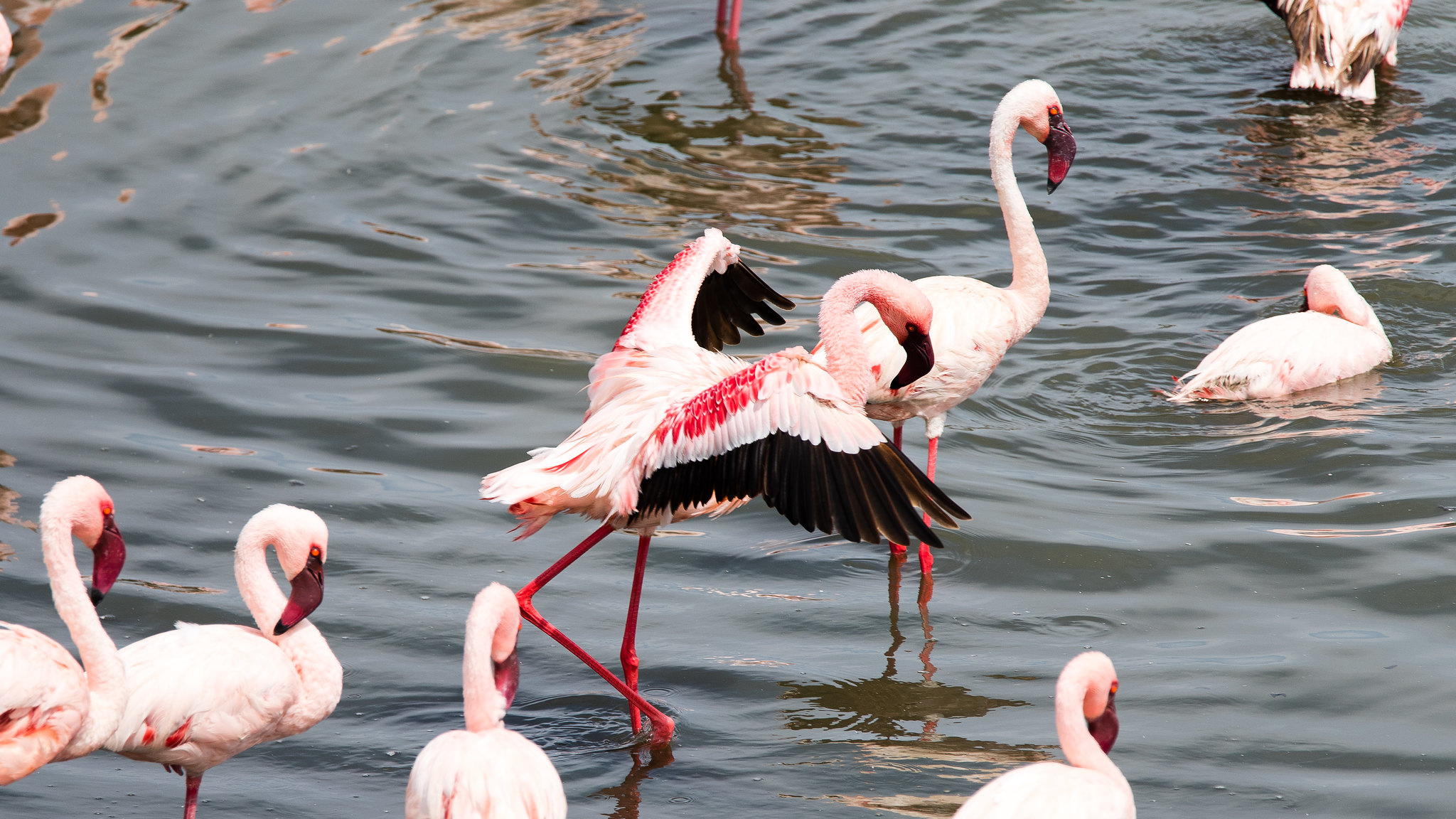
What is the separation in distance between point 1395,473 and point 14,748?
551cm

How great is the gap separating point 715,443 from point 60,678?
6.10 feet

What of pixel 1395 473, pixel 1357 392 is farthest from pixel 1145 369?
pixel 1395 473

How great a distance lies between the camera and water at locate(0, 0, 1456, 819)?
490cm

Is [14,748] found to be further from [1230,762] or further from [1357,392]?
[1357,392]

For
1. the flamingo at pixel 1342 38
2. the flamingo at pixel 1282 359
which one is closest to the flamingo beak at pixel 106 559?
the flamingo at pixel 1282 359

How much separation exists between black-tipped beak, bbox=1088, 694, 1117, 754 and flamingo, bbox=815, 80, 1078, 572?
2.14 meters

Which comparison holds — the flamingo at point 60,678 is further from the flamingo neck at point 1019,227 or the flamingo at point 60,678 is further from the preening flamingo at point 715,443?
the flamingo neck at point 1019,227

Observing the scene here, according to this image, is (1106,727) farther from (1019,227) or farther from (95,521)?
(1019,227)

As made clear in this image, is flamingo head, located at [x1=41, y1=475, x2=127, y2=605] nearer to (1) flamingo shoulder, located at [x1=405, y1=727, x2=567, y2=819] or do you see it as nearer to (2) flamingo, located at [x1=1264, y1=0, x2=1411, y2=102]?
(1) flamingo shoulder, located at [x1=405, y1=727, x2=567, y2=819]

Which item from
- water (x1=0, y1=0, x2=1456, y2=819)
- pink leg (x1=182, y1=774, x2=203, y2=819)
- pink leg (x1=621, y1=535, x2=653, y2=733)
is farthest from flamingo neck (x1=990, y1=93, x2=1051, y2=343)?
pink leg (x1=182, y1=774, x2=203, y2=819)

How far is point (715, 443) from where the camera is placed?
14.4ft

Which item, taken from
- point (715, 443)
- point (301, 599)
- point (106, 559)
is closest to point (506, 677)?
point (301, 599)

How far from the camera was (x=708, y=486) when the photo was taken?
4465 mm

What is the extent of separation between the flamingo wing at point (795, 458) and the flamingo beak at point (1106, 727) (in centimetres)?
60
